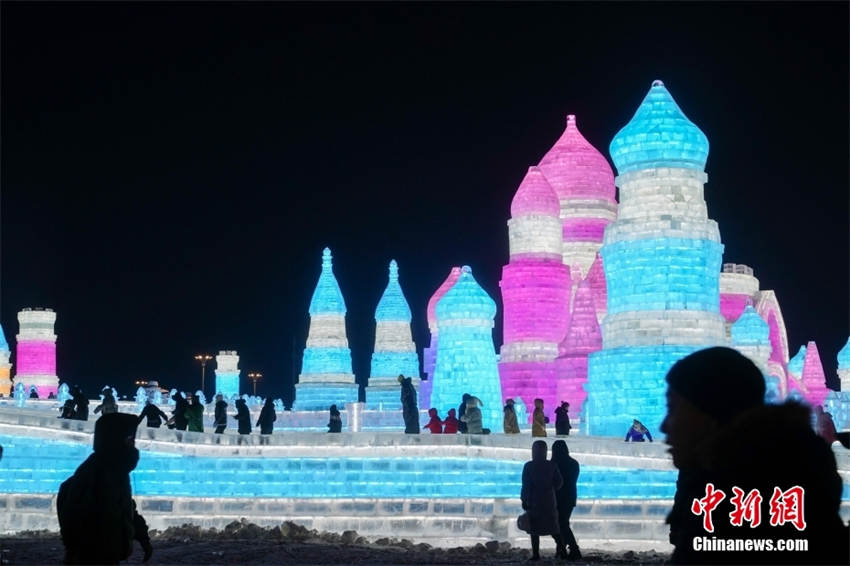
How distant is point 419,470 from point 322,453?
1771mm

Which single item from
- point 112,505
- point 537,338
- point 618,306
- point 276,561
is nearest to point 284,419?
point 537,338

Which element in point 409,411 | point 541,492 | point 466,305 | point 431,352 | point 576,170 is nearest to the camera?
point 541,492

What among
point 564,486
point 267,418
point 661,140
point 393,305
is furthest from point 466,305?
point 564,486

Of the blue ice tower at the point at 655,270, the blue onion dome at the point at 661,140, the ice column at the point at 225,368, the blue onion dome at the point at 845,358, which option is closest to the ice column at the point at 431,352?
the blue onion dome at the point at 845,358

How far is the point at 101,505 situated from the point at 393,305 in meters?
A: 40.7

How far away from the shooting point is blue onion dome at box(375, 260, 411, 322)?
4738 cm

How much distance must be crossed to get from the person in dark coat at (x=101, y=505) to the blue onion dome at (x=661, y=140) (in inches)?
741

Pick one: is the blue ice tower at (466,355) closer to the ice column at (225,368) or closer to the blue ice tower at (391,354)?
the blue ice tower at (391,354)

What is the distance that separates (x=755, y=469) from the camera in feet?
12.9

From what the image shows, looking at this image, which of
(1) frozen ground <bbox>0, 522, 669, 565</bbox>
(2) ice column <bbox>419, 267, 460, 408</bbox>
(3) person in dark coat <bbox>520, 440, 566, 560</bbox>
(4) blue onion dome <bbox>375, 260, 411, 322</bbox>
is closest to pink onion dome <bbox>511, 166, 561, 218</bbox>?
(2) ice column <bbox>419, 267, 460, 408</bbox>

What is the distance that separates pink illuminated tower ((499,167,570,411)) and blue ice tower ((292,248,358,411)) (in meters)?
6.83

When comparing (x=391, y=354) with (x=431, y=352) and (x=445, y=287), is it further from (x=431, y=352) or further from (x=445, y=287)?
(x=445, y=287)

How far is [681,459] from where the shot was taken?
4332 millimetres

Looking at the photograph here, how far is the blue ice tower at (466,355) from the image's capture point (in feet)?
105
